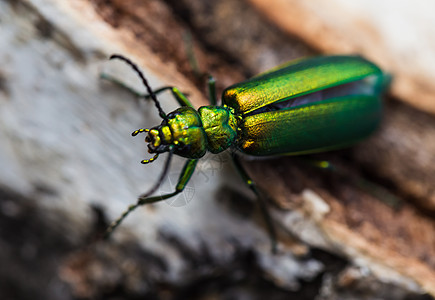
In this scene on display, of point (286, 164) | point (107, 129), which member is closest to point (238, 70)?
point (286, 164)

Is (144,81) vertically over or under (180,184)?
over

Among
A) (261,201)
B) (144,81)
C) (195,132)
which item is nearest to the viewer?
(144,81)

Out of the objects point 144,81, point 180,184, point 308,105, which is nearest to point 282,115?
point 308,105

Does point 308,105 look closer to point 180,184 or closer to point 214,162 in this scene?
point 214,162

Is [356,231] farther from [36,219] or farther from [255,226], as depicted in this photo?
[36,219]

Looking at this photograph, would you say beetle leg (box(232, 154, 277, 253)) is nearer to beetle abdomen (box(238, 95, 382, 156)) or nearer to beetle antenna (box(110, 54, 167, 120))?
beetle abdomen (box(238, 95, 382, 156))

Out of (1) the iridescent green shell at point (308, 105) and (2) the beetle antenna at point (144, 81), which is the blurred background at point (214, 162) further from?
(1) the iridescent green shell at point (308, 105)

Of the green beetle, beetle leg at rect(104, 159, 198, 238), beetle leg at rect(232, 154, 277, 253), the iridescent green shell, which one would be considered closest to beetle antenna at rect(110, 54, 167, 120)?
the green beetle
